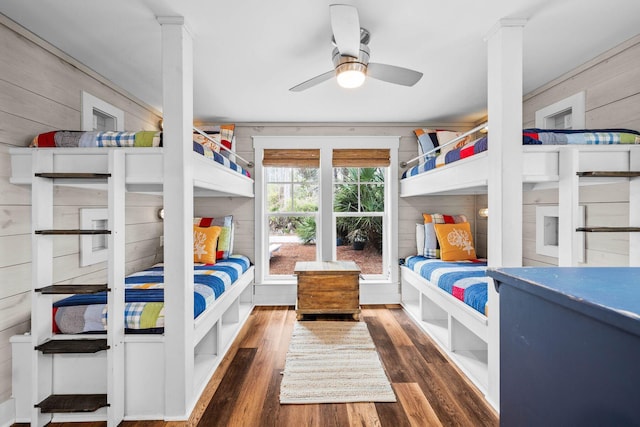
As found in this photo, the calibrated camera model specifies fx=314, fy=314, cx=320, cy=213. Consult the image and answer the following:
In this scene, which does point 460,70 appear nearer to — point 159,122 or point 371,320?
point 371,320

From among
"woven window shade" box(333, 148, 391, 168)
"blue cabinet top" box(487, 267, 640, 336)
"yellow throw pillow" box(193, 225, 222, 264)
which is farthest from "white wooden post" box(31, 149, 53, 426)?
"woven window shade" box(333, 148, 391, 168)

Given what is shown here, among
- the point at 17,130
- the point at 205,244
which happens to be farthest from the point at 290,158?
the point at 17,130

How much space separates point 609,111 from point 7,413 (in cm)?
434

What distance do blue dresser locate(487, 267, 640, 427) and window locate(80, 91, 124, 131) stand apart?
116 inches

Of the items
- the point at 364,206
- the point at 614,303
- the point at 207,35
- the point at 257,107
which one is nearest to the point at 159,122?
the point at 257,107

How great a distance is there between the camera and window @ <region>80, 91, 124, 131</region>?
2434mm

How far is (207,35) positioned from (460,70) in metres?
1.98

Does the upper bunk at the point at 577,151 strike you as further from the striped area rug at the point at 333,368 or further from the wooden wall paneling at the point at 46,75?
the wooden wall paneling at the point at 46,75

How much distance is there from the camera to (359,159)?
4.10m

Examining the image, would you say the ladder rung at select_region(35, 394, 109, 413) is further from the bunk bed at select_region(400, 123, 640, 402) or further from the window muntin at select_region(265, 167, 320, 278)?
the window muntin at select_region(265, 167, 320, 278)

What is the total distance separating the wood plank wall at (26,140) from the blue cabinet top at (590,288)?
98.5 inches

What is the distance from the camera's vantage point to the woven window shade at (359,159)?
410 cm

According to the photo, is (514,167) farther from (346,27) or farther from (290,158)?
(290,158)

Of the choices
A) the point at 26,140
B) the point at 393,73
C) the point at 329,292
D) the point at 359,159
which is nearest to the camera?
the point at 26,140
